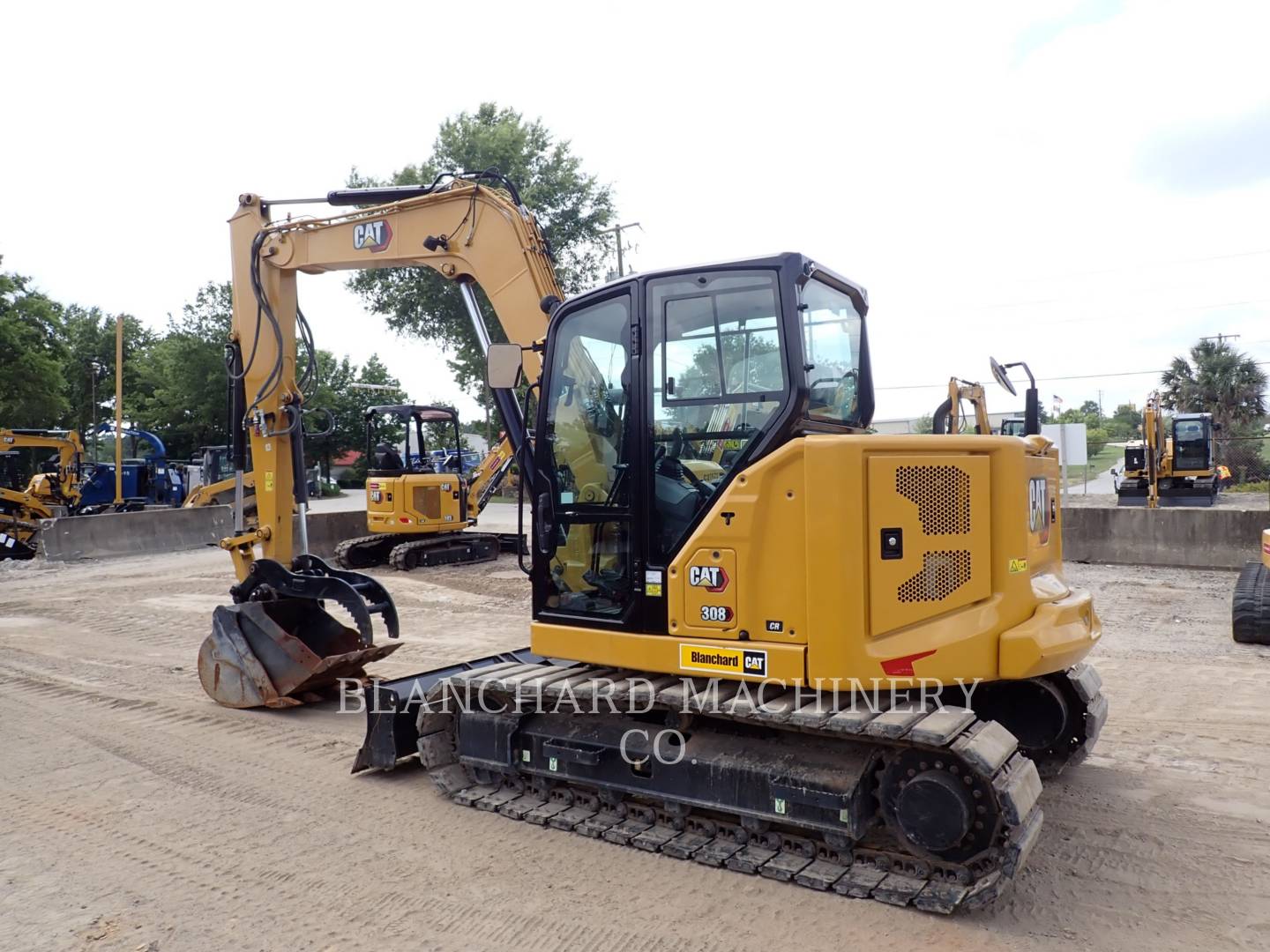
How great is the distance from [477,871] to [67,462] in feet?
68.5

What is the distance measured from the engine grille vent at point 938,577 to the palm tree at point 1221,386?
1565 inches

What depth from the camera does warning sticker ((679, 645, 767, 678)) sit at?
406 centimetres

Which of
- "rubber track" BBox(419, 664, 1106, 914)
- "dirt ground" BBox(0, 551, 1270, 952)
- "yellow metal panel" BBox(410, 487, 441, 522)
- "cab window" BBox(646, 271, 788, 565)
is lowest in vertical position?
"dirt ground" BBox(0, 551, 1270, 952)

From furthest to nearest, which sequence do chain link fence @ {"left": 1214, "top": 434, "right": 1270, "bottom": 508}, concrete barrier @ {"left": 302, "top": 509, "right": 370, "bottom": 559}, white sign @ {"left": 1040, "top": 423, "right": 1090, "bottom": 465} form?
chain link fence @ {"left": 1214, "top": 434, "right": 1270, "bottom": 508} < concrete barrier @ {"left": 302, "top": 509, "right": 370, "bottom": 559} < white sign @ {"left": 1040, "top": 423, "right": 1090, "bottom": 465}

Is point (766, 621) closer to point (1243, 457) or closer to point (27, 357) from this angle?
point (27, 357)

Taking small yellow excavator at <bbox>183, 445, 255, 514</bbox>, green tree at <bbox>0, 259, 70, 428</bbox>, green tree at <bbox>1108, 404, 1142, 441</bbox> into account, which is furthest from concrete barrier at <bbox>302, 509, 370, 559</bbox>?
green tree at <bbox>1108, 404, 1142, 441</bbox>

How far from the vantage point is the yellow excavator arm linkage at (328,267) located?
6.79 meters

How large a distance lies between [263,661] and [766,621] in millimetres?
4339

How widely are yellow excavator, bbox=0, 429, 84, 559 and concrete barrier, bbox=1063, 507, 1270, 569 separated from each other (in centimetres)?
1924

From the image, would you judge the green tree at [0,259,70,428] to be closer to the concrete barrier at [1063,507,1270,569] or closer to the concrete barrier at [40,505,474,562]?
the concrete barrier at [40,505,474,562]

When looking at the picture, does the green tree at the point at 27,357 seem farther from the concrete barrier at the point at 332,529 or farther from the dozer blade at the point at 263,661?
the dozer blade at the point at 263,661

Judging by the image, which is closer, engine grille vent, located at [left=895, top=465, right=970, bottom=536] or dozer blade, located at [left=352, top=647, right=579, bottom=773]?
engine grille vent, located at [left=895, top=465, right=970, bottom=536]

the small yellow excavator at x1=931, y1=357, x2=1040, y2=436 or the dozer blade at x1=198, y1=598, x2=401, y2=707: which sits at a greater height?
the small yellow excavator at x1=931, y1=357, x2=1040, y2=436

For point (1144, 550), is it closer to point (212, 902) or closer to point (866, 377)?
point (866, 377)
